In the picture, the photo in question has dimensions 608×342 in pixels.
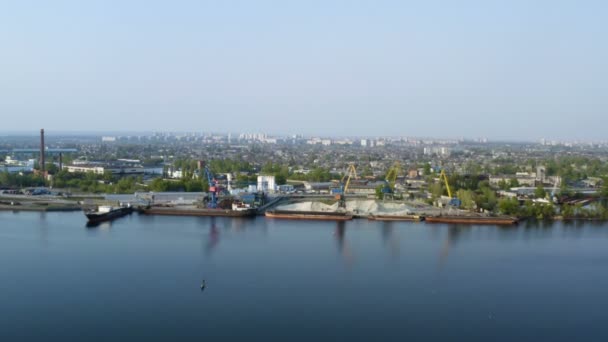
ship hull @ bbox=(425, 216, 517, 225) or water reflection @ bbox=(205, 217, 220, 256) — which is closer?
water reflection @ bbox=(205, 217, 220, 256)

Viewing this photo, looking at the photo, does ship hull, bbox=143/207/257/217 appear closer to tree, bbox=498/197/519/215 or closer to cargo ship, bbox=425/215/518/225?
cargo ship, bbox=425/215/518/225

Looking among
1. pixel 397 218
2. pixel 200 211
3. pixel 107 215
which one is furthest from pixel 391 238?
pixel 107 215

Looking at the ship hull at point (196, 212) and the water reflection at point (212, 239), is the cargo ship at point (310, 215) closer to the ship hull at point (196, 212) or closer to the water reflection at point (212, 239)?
the ship hull at point (196, 212)

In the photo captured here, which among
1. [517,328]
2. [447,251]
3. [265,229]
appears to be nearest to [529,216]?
[447,251]

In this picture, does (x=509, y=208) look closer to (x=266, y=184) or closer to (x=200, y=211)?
(x=200, y=211)

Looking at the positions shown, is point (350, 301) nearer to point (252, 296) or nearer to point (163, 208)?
point (252, 296)

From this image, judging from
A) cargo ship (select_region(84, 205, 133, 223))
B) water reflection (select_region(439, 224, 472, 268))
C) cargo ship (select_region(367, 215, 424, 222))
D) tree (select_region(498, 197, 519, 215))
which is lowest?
water reflection (select_region(439, 224, 472, 268))

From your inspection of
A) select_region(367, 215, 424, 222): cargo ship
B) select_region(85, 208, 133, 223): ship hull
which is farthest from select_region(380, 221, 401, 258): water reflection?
select_region(85, 208, 133, 223): ship hull
